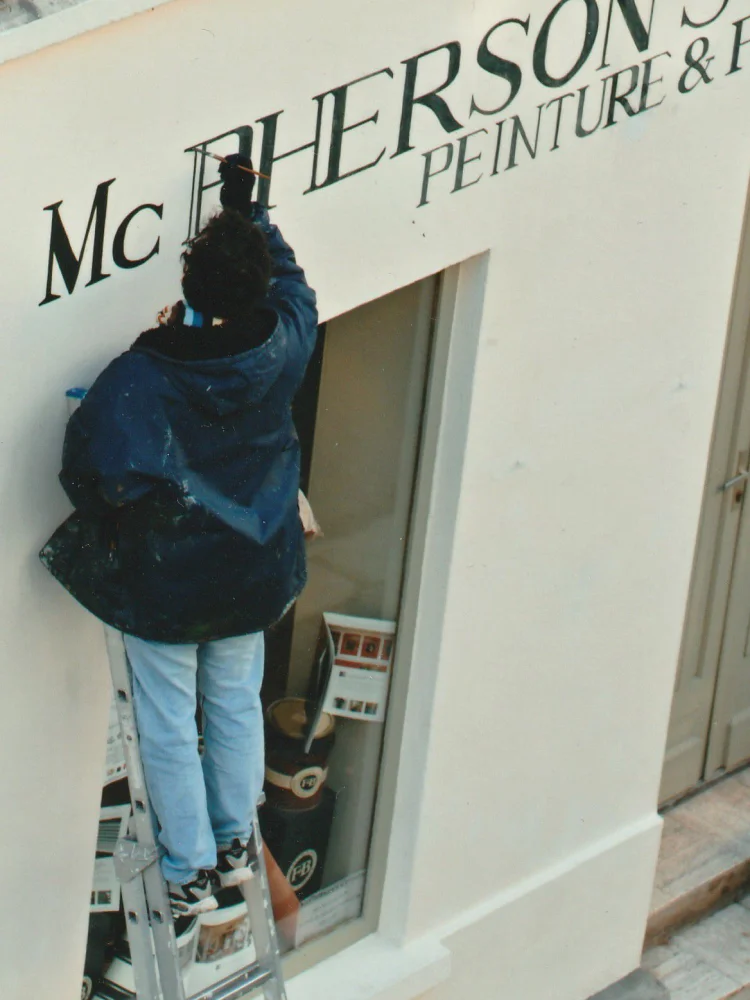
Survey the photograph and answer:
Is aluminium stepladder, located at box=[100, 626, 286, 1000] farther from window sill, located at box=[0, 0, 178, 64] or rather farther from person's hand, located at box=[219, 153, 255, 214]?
window sill, located at box=[0, 0, 178, 64]

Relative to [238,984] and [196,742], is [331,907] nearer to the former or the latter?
[238,984]

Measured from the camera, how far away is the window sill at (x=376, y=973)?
4480 millimetres

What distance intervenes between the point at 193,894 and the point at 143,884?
112mm

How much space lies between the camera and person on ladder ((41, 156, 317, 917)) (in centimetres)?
300

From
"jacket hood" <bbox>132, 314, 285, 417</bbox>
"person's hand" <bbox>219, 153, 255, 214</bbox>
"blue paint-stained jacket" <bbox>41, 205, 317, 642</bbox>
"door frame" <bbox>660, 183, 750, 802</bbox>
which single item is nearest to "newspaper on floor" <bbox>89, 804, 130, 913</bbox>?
"blue paint-stained jacket" <bbox>41, 205, 317, 642</bbox>

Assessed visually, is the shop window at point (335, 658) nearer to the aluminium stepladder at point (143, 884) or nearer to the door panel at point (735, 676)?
the aluminium stepladder at point (143, 884)

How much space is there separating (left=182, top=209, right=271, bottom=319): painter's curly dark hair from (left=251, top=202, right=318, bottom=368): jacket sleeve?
0.65ft

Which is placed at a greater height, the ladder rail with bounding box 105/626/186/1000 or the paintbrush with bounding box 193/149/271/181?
the paintbrush with bounding box 193/149/271/181

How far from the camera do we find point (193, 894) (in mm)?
3408

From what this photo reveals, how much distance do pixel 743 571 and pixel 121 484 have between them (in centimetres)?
372

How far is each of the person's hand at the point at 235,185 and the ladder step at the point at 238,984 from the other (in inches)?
68.4

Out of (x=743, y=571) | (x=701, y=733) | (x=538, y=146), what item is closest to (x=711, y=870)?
(x=701, y=733)

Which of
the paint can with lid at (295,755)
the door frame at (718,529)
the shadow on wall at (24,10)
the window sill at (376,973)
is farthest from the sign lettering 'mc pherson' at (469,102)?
the window sill at (376,973)

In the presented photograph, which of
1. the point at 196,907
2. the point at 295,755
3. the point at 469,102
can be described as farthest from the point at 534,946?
the point at 469,102
